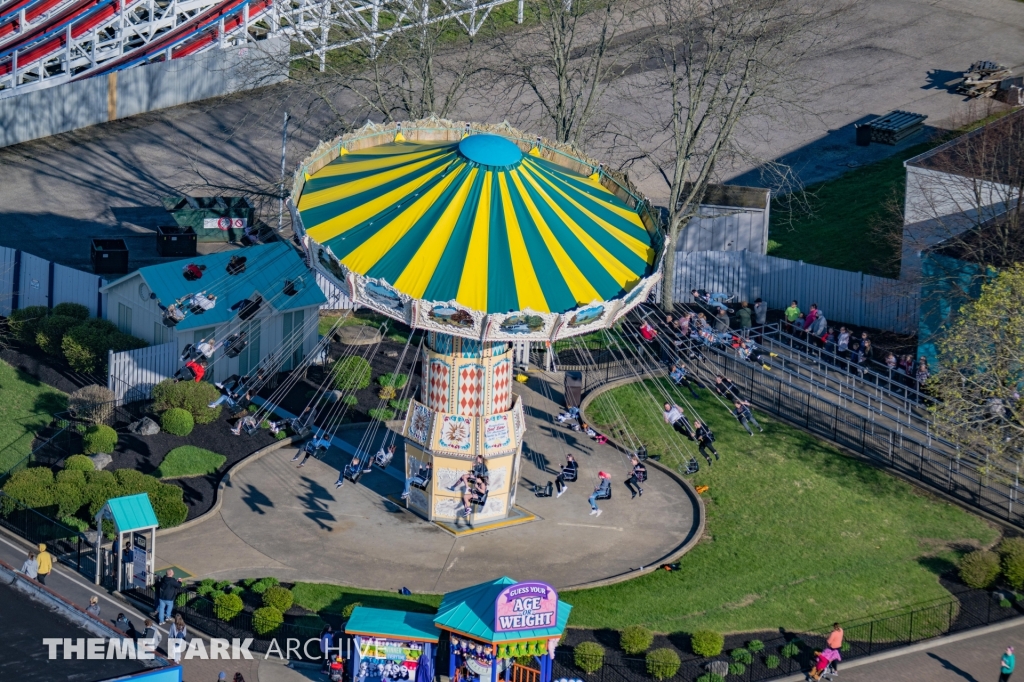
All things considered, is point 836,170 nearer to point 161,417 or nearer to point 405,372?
point 405,372

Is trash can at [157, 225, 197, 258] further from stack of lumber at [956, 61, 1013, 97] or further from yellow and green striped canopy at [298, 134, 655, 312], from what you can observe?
stack of lumber at [956, 61, 1013, 97]

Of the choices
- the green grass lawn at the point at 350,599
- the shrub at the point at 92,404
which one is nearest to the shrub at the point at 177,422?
the shrub at the point at 92,404

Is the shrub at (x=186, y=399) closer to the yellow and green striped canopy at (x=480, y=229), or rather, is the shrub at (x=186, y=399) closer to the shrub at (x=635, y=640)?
the yellow and green striped canopy at (x=480, y=229)

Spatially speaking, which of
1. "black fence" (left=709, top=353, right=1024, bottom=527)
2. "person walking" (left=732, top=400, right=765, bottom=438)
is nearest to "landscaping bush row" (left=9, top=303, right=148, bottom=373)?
"person walking" (left=732, top=400, right=765, bottom=438)

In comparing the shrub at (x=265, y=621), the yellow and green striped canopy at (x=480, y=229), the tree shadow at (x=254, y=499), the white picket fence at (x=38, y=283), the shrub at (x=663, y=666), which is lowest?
the shrub at (x=663, y=666)

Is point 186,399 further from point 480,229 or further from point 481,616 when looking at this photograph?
point 481,616

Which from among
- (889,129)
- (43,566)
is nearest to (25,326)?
(43,566)
